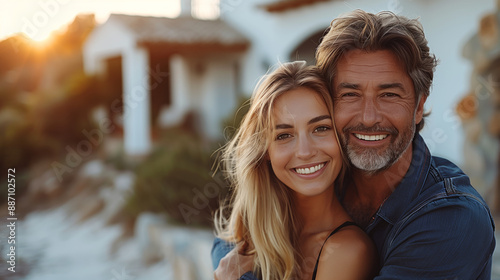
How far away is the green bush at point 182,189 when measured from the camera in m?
6.57

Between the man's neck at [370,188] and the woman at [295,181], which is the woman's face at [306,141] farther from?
the man's neck at [370,188]

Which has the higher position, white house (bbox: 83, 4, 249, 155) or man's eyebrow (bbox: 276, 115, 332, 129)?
white house (bbox: 83, 4, 249, 155)

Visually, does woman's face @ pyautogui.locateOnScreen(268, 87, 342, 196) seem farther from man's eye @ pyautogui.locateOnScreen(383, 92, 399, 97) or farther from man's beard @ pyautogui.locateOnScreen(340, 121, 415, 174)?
man's eye @ pyautogui.locateOnScreen(383, 92, 399, 97)

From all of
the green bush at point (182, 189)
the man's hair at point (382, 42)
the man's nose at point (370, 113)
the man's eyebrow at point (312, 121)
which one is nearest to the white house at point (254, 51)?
the green bush at point (182, 189)

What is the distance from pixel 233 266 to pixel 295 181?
0.52 m

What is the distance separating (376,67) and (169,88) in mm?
14763

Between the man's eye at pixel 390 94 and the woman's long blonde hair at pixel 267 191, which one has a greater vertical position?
the man's eye at pixel 390 94

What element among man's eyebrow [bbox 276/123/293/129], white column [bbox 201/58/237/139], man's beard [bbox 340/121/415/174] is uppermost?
white column [bbox 201/58/237/139]

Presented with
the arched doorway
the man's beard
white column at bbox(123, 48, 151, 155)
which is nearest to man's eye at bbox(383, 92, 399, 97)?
the man's beard

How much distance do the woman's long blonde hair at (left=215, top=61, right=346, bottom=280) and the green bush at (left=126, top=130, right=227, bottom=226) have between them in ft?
12.8

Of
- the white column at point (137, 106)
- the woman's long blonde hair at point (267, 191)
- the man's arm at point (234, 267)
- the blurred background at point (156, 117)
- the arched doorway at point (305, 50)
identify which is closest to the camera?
the woman's long blonde hair at point (267, 191)

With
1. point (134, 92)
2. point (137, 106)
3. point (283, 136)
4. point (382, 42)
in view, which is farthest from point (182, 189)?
point (134, 92)

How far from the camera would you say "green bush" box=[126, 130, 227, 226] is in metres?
6.57

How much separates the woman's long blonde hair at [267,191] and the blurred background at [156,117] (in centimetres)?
98
